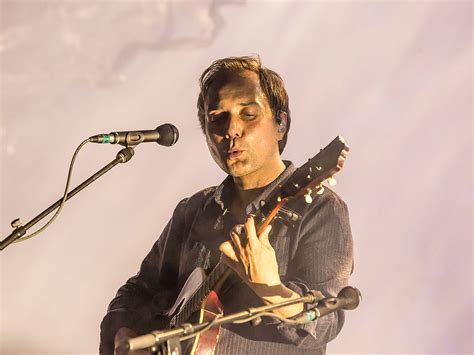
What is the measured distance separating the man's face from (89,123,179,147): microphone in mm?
250

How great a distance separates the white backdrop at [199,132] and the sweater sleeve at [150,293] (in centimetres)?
97

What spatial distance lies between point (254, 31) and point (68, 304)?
2.05 metres

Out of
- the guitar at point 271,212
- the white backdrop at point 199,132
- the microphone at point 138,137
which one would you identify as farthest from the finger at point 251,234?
the white backdrop at point 199,132

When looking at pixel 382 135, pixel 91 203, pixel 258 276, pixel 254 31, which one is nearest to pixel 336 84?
pixel 382 135

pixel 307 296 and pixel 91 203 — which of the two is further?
pixel 91 203

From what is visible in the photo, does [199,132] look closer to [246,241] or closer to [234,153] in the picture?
[234,153]

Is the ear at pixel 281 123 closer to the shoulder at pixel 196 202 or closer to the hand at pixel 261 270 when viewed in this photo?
the shoulder at pixel 196 202

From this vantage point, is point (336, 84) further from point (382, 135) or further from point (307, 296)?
point (307, 296)

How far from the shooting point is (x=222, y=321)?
1.61m

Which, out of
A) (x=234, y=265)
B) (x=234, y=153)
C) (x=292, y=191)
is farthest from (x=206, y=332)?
(x=234, y=153)

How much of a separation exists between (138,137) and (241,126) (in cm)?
47

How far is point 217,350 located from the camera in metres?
2.30

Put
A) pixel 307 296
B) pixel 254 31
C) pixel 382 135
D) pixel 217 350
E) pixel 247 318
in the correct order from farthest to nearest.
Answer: pixel 254 31
pixel 382 135
pixel 217 350
pixel 307 296
pixel 247 318

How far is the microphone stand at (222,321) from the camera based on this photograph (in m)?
1.52
